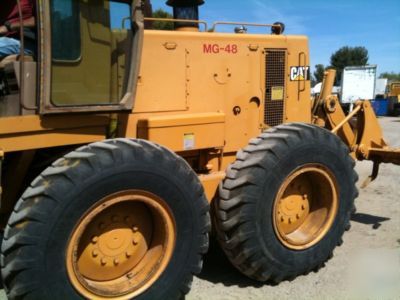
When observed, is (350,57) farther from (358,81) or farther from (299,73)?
(299,73)

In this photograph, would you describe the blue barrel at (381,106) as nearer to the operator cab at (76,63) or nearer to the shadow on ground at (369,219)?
the shadow on ground at (369,219)

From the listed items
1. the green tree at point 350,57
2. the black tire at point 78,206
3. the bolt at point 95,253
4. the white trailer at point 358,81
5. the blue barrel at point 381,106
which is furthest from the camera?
the green tree at point 350,57

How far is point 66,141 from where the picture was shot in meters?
3.41

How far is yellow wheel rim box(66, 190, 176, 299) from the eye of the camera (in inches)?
129

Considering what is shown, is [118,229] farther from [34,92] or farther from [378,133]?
[378,133]

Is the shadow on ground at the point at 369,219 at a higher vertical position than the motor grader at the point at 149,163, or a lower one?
lower

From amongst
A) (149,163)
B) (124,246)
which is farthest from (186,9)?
(124,246)

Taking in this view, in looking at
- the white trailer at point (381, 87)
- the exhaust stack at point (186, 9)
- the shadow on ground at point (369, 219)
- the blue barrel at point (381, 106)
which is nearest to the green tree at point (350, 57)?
the white trailer at point (381, 87)

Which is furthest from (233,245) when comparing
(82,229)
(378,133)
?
(378,133)

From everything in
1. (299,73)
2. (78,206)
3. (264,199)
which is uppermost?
(299,73)

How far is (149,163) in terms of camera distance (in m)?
3.30

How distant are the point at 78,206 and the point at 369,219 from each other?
4361mm

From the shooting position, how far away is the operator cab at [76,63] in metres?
3.18

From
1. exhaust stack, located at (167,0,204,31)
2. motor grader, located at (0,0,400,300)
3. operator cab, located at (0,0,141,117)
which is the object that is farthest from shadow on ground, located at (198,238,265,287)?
exhaust stack, located at (167,0,204,31)
